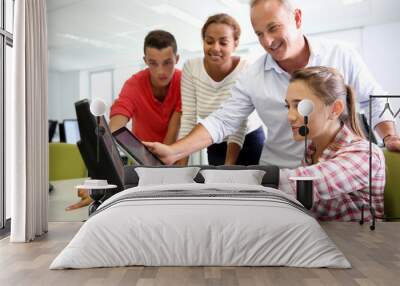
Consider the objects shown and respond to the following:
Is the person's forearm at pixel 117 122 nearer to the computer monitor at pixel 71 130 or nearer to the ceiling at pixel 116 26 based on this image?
the computer monitor at pixel 71 130

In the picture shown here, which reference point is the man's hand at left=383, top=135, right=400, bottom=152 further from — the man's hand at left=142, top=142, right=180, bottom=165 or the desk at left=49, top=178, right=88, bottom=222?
the desk at left=49, top=178, right=88, bottom=222

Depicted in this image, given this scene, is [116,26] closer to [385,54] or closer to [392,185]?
[385,54]

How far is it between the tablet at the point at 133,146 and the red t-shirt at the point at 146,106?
→ 0.07 m

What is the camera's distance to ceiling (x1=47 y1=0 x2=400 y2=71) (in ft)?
18.0

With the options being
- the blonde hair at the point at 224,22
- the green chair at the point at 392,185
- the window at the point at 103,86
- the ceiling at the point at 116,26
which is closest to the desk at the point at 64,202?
the window at the point at 103,86

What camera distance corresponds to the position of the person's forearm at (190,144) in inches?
216

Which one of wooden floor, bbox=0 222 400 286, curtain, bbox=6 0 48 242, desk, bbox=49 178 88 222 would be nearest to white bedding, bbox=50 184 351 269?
wooden floor, bbox=0 222 400 286

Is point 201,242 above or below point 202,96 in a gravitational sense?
below

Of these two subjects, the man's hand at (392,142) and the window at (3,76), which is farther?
the man's hand at (392,142)

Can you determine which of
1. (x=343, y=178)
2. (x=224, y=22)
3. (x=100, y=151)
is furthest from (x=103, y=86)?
(x=343, y=178)

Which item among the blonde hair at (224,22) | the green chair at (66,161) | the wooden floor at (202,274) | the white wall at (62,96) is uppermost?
the blonde hair at (224,22)

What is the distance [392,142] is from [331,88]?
83cm

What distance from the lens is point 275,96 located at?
5.45 meters

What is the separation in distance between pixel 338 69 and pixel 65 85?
294 cm
